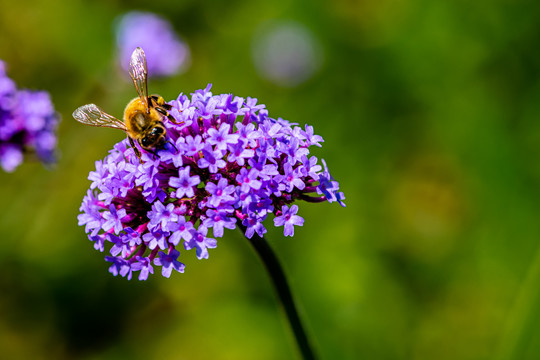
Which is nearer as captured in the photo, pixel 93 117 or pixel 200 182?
pixel 200 182

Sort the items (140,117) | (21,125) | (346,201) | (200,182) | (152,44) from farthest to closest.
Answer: (152,44) → (346,201) → (21,125) → (140,117) → (200,182)

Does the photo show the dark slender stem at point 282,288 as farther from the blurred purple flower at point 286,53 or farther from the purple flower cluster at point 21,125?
the blurred purple flower at point 286,53

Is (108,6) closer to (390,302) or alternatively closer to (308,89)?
(308,89)

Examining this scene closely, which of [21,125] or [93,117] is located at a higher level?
[21,125]

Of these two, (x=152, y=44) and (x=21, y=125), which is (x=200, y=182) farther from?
(x=152, y=44)

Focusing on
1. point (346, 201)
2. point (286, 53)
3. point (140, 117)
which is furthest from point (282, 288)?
point (286, 53)

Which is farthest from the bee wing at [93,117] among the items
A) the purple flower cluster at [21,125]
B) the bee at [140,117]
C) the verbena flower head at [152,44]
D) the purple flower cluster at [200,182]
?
the verbena flower head at [152,44]

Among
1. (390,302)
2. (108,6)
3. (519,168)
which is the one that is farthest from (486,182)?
(108,6)
